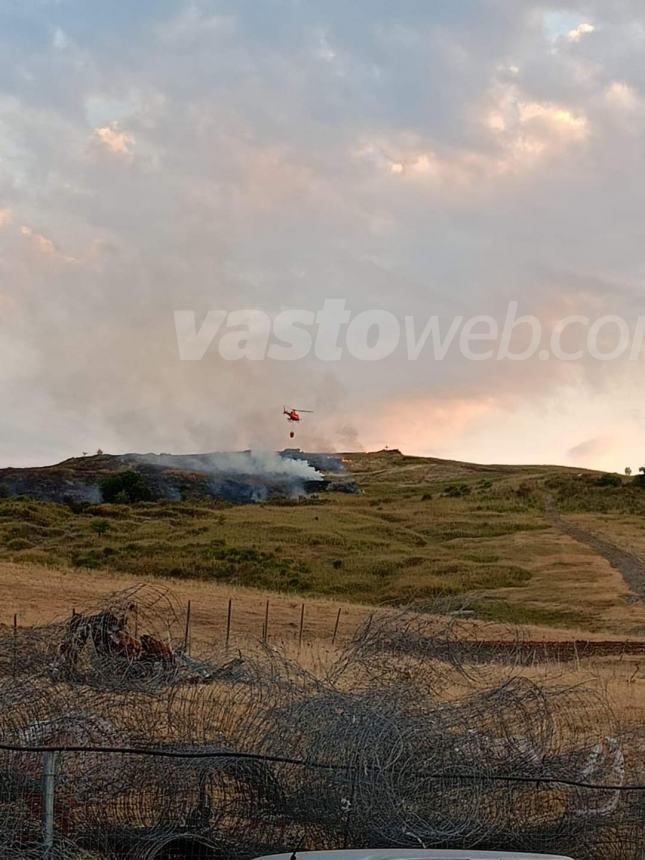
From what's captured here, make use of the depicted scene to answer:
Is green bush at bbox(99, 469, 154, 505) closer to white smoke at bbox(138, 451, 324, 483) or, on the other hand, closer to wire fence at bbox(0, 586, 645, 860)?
white smoke at bbox(138, 451, 324, 483)

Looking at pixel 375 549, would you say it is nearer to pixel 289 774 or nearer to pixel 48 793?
pixel 289 774

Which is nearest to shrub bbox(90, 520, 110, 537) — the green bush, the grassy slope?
the grassy slope

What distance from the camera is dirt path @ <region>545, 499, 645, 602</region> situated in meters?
49.5

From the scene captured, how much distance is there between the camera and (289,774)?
8.10m

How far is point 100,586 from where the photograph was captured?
40.0m

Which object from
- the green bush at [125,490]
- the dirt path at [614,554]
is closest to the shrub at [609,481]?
the dirt path at [614,554]

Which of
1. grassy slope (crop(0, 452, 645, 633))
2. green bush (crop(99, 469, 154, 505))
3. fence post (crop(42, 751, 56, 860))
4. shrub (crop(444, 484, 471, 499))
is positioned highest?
shrub (crop(444, 484, 471, 499))

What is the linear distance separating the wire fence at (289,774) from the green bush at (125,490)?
281 ft

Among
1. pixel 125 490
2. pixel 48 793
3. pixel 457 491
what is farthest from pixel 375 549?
pixel 48 793

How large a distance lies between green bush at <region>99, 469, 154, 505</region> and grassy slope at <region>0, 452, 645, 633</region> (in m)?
10.3

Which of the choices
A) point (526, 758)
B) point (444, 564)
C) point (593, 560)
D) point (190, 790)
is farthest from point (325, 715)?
point (593, 560)

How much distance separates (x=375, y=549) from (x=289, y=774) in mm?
54303

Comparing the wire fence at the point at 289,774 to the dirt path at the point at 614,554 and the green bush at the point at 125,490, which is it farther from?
the green bush at the point at 125,490

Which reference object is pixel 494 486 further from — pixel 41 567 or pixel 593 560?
pixel 41 567
